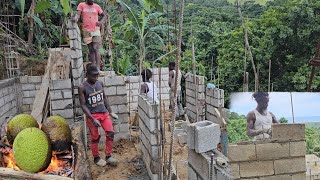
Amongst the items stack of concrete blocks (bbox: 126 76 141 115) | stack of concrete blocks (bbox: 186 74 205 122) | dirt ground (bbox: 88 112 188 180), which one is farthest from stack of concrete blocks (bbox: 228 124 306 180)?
stack of concrete blocks (bbox: 126 76 141 115)

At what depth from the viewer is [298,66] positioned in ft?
51.2

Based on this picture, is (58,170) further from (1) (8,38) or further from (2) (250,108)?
(1) (8,38)

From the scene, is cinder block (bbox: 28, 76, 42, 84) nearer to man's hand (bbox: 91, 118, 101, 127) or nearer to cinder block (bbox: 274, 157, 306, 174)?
man's hand (bbox: 91, 118, 101, 127)

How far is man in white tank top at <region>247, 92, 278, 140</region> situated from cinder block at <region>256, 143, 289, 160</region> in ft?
0.27

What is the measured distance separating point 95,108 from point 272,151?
291 cm

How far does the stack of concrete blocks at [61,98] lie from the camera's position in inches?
231

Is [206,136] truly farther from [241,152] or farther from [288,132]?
[288,132]

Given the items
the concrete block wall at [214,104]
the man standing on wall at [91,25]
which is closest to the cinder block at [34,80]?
the man standing on wall at [91,25]

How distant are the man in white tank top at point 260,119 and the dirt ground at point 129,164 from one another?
1.84m

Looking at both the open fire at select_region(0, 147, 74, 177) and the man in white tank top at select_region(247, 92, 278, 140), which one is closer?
the man in white tank top at select_region(247, 92, 278, 140)

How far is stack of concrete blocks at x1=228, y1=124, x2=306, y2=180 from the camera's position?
271cm

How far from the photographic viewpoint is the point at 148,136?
16.1 ft

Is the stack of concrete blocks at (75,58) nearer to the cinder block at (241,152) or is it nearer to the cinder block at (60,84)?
the cinder block at (60,84)

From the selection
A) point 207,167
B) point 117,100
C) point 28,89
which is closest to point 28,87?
point 28,89
